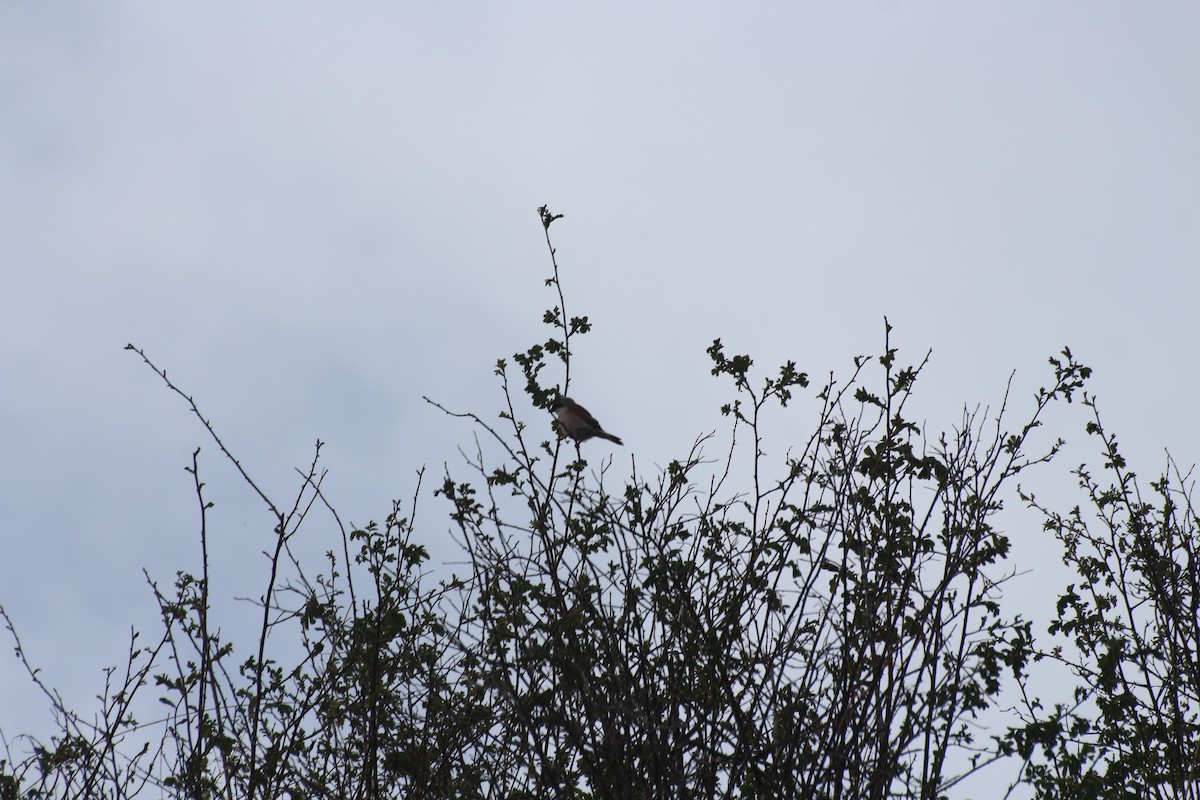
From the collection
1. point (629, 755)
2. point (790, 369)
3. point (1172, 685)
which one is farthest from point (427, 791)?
point (1172, 685)

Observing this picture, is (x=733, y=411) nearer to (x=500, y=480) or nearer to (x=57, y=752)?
(x=500, y=480)

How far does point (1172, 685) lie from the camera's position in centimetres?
708

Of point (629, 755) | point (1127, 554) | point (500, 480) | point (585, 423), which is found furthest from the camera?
point (585, 423)

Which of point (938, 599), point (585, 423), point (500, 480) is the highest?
point (585, 423)

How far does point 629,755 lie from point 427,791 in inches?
41.1

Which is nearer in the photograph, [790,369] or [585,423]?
[790,369]

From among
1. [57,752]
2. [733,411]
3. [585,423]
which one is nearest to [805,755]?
[733,411]

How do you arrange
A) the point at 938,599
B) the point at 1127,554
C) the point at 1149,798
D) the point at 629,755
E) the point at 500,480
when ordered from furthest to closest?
1. the point at 1127,554
2. the point at 1149,798
3. the point at 500,480
4. the point at 938,599
5. the point at 629,755

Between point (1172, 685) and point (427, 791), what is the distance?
523cm

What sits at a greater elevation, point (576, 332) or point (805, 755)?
point (576, 332)

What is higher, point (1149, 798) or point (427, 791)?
point (1149, 798)

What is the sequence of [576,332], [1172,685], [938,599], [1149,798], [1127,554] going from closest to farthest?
[938,599], [576,332], [1149,798], [1172,685], [1127,554]

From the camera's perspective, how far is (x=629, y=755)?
3.94 m

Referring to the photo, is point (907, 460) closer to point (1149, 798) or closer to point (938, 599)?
point (938, 599)
